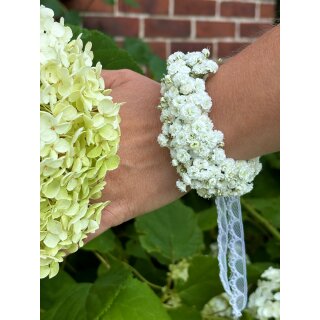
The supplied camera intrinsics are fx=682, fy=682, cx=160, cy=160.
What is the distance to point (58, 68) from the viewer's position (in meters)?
0.70

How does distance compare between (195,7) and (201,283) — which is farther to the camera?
(195,7)

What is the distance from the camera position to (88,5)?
218 cm

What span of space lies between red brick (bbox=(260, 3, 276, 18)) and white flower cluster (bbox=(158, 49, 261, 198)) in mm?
1942

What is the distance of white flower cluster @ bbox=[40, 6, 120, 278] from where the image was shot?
690 millimetres

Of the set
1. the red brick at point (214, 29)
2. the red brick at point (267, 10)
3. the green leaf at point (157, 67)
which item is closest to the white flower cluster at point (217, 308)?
the green leaf at point (157, 67)

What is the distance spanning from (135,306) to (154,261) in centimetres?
49

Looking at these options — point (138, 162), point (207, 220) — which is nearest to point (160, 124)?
point (138, 162)

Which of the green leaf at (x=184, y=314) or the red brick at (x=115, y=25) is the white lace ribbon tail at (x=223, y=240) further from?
the red brick at (x=115, y=25)

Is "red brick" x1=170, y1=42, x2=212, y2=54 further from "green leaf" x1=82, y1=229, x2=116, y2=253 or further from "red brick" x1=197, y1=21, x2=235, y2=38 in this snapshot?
"green leaf" x1=82, y1=229, x2=116, y2=253

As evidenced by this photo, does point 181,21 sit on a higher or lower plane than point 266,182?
higher

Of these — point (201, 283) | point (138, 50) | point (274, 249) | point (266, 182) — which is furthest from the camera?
point (138, 50)

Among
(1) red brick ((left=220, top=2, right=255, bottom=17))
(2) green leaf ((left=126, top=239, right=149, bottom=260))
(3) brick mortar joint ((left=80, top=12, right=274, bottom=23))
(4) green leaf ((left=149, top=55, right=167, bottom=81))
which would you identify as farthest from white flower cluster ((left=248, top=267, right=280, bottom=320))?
(1) red brick ((left=220, top=2, right=255, bottom=17))

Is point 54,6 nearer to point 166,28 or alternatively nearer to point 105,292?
point 166,28
